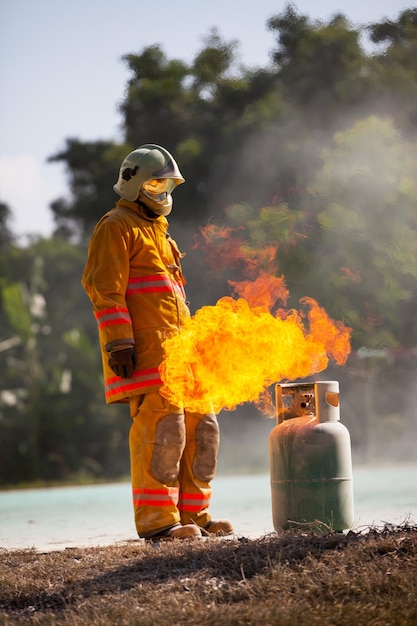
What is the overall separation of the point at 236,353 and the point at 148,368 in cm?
50

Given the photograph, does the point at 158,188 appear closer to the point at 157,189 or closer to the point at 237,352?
the point at 157,189

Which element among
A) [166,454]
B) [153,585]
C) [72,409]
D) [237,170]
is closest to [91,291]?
[166,454]

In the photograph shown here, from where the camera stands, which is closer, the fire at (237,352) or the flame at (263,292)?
the fire at (237,352)

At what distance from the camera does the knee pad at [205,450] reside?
5.51 meters

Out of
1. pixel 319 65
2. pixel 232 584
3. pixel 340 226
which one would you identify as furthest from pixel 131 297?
pixel 319 65

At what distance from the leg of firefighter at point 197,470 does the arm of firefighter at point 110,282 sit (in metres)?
0.68

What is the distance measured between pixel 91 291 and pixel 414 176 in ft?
30.4

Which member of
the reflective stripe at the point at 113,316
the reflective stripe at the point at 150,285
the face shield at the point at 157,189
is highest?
the face shield at the point at 157,189

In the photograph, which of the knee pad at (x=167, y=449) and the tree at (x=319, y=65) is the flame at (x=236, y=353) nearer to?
the knee pad at (x=167, y=449)

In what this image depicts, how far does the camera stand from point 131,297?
5.43 m

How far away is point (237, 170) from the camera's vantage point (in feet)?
55.6

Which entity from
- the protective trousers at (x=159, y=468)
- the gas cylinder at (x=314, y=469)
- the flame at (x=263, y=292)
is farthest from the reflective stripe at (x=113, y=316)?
the gas cylinder at (x=314, y=469)

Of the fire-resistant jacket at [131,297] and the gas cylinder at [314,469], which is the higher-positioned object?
the fire-resistant jacket at [131,297]

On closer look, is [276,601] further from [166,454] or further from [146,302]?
[146,302]
